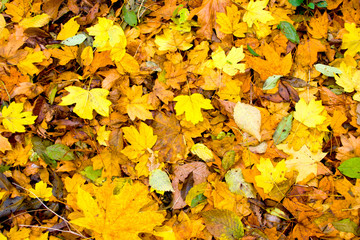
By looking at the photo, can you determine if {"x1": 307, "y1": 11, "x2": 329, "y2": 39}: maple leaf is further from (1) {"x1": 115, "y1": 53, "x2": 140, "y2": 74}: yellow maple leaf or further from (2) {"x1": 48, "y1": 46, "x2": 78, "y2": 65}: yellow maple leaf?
(2) {"x1": 48, "y1": 46, "x2": 78, "y2": 65}: yellow maple leaf

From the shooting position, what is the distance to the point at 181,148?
5.54 feet

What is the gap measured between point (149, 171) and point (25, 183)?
2.93 ft

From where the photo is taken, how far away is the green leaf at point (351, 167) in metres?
1.59

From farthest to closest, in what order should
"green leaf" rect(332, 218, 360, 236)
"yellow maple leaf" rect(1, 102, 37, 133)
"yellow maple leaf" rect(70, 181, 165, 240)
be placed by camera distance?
"yellow maple leaf" rect(1, 102, 37, 133) → "green leaf" rect(332, 218, 360, 236) → "yellow maple leaf" rect(70, 181, 165, 240)

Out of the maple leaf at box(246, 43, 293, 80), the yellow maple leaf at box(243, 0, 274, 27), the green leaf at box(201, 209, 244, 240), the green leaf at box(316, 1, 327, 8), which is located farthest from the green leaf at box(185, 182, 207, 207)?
the green leaf at box(316, 1, 327, 8)

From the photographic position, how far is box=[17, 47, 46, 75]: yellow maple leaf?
1743 mm

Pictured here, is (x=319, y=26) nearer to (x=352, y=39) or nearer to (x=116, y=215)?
(x=352, y=39)

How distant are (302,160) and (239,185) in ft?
1.49

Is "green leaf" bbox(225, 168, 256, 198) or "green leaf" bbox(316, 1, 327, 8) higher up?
"green leaf" bbox(316, 1, 327, 8)

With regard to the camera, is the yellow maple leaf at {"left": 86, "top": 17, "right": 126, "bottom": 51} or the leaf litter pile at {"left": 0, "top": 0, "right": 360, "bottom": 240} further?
the yellow maple leaf at {"left": 86, "top": 17, "right": 126, "bottom": 51}

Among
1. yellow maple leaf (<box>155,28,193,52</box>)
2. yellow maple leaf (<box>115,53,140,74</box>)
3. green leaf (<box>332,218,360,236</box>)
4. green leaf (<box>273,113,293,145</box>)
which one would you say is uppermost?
yellow maple leaf (<box>155,28,193,52</box>)

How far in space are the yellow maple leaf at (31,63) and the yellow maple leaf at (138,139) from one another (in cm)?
78

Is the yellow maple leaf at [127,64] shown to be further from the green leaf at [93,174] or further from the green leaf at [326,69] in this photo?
the green leaf at [326,69]

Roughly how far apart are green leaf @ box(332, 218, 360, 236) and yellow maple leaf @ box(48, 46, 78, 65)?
2115 mm
